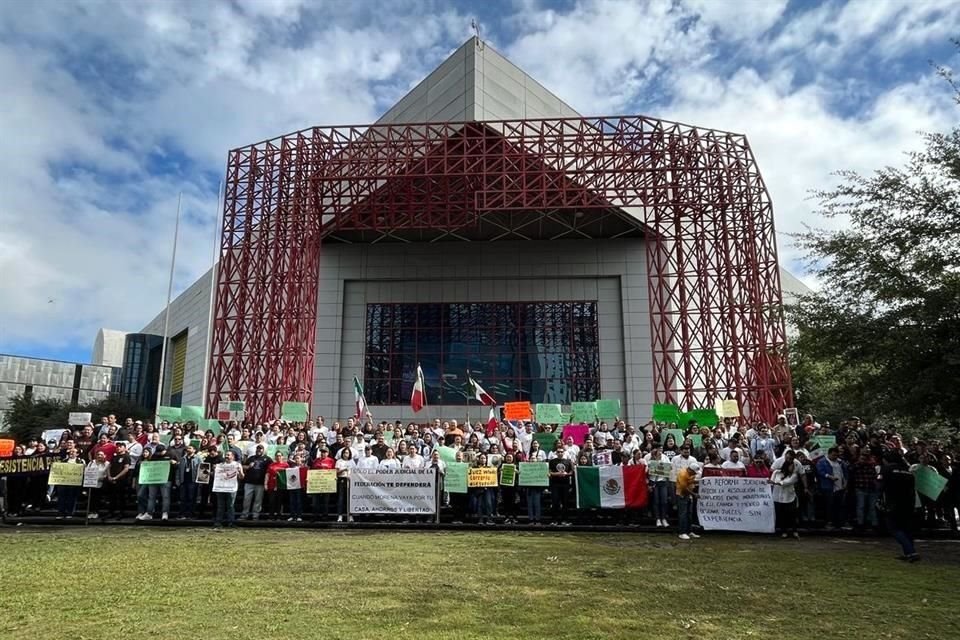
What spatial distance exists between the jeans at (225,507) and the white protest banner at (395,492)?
2.45m

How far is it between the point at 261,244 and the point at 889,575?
26.1 metres

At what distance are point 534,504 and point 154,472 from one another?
7.95 m

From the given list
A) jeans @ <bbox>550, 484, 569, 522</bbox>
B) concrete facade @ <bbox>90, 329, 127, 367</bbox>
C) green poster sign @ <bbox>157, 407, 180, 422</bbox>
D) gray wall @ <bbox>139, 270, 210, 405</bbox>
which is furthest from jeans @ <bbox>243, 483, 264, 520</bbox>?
concrete facade @ <bbox>90, 329, 127, 367</bbox>

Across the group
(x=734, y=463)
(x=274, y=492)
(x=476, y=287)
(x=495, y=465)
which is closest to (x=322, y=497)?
(x=274, y=492)

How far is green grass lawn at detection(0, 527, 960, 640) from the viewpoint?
656 centimetres

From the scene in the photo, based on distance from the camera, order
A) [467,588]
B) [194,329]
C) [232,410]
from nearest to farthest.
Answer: [467,588] → [232,410] → [194,329]

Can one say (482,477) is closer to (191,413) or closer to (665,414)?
(665,414)

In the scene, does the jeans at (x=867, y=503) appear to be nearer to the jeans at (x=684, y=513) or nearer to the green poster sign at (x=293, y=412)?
the jeans at (x=684, y=513)


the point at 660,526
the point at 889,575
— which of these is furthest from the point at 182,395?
the point at 889,575

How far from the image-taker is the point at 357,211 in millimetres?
29922

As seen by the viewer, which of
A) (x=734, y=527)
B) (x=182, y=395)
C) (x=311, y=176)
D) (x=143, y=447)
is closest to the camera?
(x=734, y=527)

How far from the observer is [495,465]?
45.9ft

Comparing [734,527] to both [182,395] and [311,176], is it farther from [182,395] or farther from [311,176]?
[182,395]

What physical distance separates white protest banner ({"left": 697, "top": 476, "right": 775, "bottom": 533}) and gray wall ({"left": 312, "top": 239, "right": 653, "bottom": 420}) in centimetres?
1803
